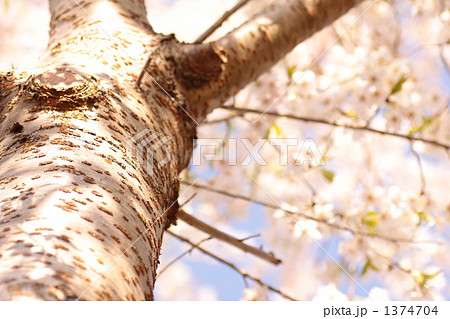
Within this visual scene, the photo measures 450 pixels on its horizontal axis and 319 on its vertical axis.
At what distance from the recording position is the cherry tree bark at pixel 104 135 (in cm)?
49

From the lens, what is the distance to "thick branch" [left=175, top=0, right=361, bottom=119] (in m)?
1.00

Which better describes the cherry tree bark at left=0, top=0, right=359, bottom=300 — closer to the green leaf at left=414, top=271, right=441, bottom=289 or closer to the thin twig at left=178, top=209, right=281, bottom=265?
the thin twig at left=178, top=209, right=281, bottom=265

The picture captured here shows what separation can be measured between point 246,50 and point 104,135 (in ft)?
1.72

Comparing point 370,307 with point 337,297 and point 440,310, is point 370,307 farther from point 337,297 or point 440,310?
point 337,297

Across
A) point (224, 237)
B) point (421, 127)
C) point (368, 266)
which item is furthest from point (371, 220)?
point (224, 237)

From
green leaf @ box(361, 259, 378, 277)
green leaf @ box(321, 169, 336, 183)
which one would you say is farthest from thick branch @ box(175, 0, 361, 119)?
green leaf @ box(361, 259, 378, 277)

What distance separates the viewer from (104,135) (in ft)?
2.27

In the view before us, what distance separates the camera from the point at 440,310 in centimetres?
76

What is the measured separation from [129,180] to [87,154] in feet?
0.21

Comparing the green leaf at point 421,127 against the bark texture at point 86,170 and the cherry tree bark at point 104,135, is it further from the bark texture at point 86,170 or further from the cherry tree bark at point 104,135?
the bark texture at point 86,170

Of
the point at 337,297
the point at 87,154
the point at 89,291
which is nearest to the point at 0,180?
the point at 87,154

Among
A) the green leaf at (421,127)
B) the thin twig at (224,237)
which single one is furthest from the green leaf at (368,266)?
the thin twig at (224,237)

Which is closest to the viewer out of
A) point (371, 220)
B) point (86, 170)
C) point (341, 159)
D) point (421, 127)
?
point (86, 170)

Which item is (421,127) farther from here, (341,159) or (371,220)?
(341,159)
